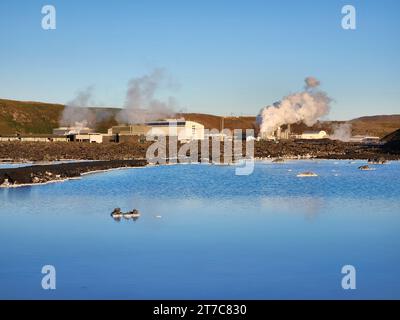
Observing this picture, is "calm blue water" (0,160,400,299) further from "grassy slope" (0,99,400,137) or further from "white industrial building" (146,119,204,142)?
"grassy slope" (0,99,400,137)

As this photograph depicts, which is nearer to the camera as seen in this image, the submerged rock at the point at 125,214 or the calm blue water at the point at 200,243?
the calm blue water at the point at 200,243

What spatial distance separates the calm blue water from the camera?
12898mm

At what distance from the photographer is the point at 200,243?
1750cm

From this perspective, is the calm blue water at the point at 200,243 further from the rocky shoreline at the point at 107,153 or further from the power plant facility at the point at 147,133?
the power plant facility at the point at 147,133

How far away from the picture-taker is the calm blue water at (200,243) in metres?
12.9

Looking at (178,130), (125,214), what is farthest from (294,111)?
(125,214)

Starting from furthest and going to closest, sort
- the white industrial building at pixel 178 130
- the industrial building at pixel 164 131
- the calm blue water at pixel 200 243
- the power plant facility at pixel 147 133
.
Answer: the white industrial building at pixel 178 130, the industrial building at pixel 164 131, the power plant facility at pixel 147 133, the calm blue water at pixel 200 243

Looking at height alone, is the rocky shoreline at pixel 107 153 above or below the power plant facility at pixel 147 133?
below


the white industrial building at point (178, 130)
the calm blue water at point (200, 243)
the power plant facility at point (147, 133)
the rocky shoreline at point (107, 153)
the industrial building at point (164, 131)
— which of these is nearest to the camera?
the calm blue water at point (200, 243)

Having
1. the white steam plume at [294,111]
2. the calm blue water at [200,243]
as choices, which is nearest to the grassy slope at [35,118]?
the white steam plume at [294,111]

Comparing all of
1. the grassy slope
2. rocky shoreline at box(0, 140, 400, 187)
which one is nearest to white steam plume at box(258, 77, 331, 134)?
rocky shoreline at box(0, 140, 400, 187)

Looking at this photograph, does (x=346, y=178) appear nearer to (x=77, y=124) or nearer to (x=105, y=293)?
(x=105, y=293)

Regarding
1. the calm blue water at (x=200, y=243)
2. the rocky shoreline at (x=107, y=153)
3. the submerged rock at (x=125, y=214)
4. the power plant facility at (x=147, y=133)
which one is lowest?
the calm blue water at (x=200, y=243)

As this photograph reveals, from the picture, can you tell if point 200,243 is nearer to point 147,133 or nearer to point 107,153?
point 107,153
